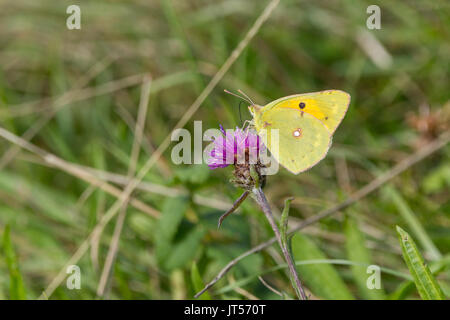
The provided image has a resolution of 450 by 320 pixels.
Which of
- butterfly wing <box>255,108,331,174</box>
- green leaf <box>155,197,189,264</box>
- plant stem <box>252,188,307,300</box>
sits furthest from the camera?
green leaf <box>155,197,189,264</box>

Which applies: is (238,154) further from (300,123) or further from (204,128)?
(204,128)

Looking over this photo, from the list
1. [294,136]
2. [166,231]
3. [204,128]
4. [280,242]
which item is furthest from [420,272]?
[204,128]
